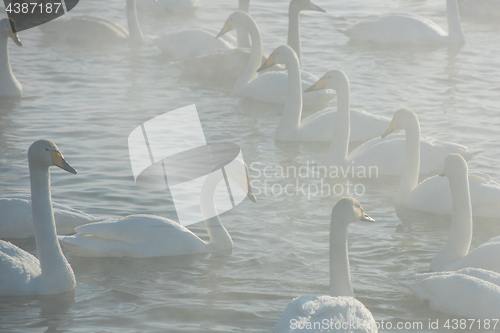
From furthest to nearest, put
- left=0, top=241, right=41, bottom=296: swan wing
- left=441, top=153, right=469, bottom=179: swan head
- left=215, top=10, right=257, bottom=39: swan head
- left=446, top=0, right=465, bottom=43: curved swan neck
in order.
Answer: left=446, top=0, right=465, bottom=43: curved swan neck
left=215, top=10, right=257, bottom=39: swan head
left=441, top=153, right=469, bottom=179: swan head
left=0, top=241, right=41, bottom=296: swan wing

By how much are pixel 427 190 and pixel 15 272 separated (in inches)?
163

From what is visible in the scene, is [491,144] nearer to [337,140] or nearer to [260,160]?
[337,140]

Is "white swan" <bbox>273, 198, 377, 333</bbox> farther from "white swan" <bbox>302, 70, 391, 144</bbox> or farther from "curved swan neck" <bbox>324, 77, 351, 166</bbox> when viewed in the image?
"white swan" <bbox>302, 70, 391, 144</bbox>

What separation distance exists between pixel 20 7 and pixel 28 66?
608cm

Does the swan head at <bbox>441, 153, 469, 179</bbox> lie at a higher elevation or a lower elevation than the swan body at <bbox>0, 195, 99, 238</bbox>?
higher

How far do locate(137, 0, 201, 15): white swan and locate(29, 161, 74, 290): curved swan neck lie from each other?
47.9ft

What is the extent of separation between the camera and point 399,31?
15.5 meters

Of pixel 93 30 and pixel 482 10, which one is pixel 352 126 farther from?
pixel 482 10

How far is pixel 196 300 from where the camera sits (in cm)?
516

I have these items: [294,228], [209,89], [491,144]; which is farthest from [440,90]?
[294,228]

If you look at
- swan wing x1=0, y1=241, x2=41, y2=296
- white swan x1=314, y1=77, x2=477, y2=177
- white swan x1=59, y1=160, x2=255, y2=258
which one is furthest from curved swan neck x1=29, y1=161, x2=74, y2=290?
white swan x1=314, y1=77, x2=477, y2=177

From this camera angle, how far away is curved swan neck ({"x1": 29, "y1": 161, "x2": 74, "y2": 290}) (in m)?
5.13

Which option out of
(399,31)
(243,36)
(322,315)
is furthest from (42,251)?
(399,31)

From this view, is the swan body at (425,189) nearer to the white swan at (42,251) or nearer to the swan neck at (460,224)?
the swan neck at (460,224)
